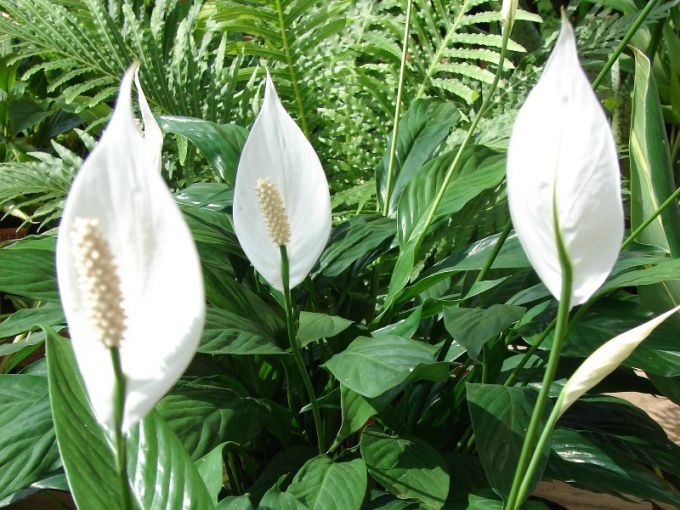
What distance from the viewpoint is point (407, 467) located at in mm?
542

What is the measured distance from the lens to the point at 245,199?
43 centimetres

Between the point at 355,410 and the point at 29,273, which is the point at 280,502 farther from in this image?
the point at 29,273

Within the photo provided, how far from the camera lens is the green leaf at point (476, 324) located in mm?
464

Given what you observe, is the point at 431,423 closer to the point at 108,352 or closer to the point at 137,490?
the point at 137,490

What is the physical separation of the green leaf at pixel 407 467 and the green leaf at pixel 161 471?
0.55 feet

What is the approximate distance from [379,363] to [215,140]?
14.2 inches

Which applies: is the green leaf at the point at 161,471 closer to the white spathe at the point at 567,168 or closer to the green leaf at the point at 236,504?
the green leaf at the point at 236,504

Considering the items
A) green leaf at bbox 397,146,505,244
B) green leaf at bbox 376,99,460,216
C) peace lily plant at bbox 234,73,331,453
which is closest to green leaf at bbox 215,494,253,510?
peace lily plant at bbox 234,73,331,453

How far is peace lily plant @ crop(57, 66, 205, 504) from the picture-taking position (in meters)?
0.21

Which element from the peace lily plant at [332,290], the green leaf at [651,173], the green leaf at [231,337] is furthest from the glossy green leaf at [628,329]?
the green leaf at [231,337]

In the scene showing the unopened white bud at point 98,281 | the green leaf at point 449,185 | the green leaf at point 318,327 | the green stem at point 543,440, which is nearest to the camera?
the unopened white bud at point 98,281

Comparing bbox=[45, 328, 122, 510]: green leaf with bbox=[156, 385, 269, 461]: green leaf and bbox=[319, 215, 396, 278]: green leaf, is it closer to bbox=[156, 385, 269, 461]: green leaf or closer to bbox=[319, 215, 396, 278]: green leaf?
bbox=[156, 385, 269, 461]: green leaf

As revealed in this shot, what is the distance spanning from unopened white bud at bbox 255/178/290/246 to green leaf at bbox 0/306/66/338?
243 millimetres

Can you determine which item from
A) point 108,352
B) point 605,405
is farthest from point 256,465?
point 108,352
